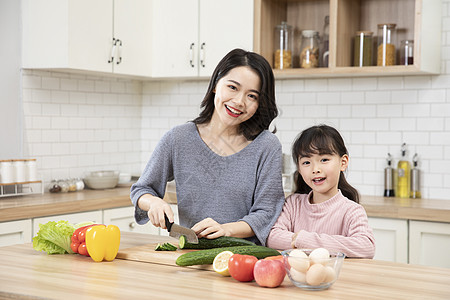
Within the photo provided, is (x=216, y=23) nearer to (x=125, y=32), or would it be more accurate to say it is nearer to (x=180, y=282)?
(x=125, y=32)

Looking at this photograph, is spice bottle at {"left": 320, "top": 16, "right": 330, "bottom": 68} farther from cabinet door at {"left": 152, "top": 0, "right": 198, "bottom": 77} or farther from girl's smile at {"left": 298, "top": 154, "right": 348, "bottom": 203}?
girl's smile at {"left": 298, "top": 154, "right": 348, "bottom": 203}

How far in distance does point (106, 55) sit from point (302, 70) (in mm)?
1380

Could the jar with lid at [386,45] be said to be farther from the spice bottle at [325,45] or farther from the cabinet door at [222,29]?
the cabinet door at [222,29]

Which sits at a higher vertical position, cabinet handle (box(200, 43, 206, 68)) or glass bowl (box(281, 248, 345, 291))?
cabinet handle (box(200, 43, 206, 68))

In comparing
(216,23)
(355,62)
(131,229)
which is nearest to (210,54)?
(216,23)

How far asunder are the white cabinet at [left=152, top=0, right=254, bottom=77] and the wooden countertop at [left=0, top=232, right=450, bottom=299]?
2.56m

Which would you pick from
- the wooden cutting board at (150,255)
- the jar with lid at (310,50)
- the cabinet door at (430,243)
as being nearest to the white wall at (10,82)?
the jar with lid at (310,50)

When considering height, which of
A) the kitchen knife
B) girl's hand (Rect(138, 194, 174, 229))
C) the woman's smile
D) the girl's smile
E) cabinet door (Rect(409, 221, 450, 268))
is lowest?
cabinet door (Rect(409, 221, 450, 268))

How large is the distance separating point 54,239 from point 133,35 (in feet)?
8.59

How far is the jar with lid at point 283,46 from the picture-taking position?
14.2ft

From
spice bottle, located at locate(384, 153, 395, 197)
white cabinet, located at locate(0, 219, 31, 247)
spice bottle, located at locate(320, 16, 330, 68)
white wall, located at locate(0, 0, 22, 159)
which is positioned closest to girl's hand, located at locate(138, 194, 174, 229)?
white cabinet, located at locate(0, 219, 31, 247)

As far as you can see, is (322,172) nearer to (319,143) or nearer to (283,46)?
(319,143)

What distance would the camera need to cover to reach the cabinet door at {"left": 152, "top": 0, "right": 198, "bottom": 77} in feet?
15.0

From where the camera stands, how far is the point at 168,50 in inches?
185
